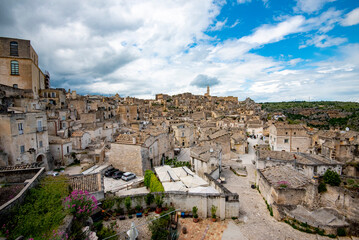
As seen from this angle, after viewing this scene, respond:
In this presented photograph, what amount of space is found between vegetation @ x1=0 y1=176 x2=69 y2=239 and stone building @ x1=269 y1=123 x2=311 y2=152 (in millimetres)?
33224

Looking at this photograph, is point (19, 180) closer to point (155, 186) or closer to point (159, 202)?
point (155, 186)

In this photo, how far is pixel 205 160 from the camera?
20.3 metres

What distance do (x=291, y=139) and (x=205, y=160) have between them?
20.6m

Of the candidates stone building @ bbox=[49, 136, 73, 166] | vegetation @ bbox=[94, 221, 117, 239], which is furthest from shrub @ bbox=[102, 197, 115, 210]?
stone building @ bbox=[49, 136, 73, 166]

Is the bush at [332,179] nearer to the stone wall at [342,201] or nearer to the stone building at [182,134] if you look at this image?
the stone wall at [342,201]

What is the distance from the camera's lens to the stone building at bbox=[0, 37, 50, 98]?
2997 centimetres

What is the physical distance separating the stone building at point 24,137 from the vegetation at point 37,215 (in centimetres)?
1405

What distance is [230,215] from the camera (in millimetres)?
13891

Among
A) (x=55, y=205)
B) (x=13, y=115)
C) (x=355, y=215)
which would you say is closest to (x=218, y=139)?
(x=355, y=215)

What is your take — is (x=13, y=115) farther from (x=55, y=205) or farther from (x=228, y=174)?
(x=228, y=174)

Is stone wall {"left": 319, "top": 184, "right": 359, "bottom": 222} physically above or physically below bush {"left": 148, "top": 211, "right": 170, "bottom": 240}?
below

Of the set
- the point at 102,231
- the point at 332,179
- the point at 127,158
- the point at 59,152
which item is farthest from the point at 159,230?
the point at 59,152

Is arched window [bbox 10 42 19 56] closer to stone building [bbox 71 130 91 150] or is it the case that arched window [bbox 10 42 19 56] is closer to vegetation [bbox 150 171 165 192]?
stone building [bbox 71 130 91 150]

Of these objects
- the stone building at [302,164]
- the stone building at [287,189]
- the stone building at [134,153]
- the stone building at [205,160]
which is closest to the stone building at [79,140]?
the stone building at [134,153]
